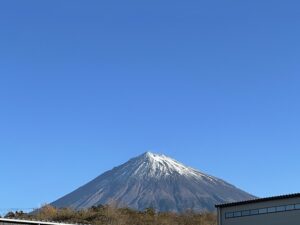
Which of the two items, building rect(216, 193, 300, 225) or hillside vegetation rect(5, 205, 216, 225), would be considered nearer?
building rect(216, 193, 300, 225)

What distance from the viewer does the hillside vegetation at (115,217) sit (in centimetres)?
10162

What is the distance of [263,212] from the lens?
6169cm

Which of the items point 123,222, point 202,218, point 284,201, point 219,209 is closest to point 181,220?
point 202,218

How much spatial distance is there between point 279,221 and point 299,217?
7.63 ft

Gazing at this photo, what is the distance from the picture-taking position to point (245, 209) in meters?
63.6

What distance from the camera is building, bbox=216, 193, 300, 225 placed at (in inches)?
2320

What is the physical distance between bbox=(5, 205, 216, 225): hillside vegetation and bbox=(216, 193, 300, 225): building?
3737 cm

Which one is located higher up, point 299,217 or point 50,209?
point 50,209

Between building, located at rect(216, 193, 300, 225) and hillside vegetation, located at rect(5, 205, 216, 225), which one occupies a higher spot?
hillside vegetation, located at rect(5, 205, 216, 225)

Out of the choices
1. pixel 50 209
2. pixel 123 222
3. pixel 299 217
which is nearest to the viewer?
pixel 299 217

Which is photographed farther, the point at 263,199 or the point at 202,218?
the point at 202,218

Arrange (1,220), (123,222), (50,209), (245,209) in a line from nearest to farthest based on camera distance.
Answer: (1,220)
(245,209)
(123,222)
(50,209)

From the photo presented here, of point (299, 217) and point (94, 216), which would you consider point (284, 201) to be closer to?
point (299, 217)

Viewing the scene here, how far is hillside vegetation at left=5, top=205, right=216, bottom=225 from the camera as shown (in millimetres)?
101625
